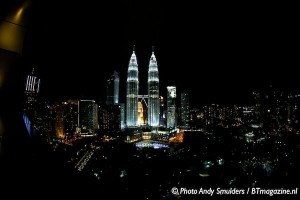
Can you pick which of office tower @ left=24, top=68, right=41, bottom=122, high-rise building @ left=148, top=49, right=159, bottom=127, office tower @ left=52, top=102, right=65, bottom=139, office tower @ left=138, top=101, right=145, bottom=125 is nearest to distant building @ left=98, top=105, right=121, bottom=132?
office tower @ left=138, top=101, right=145, bottom=125

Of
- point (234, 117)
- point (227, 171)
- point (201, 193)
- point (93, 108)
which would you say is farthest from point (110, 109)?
point (201, 193)

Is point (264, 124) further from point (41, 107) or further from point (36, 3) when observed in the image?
point (36, 3)

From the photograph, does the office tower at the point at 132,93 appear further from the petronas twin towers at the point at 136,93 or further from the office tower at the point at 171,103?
the office tower at the point at 171,103

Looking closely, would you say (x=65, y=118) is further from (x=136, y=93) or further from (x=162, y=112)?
(x=162, y=112)

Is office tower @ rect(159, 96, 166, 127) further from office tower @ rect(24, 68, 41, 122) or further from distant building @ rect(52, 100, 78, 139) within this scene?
office tower @ rect(24, 68, 41, 122)

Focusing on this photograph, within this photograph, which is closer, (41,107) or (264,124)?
(41,107)

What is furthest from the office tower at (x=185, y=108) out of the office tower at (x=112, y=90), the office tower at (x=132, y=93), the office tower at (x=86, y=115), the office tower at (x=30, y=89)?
the office tower at (x=30, y=89)

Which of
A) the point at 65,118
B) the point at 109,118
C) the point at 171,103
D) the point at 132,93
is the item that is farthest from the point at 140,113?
the point at 65,118
